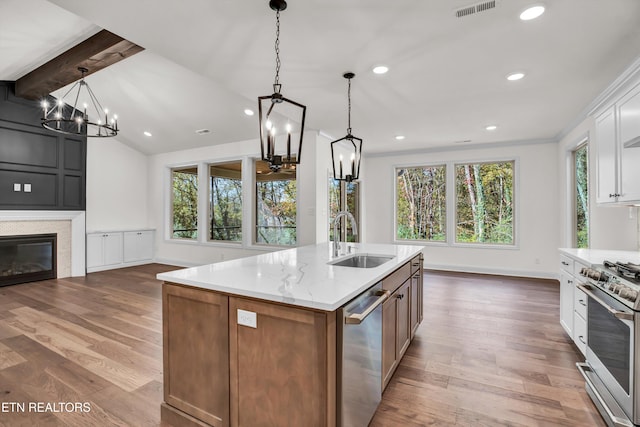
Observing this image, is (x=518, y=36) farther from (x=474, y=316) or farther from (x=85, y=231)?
(x=85, y=231)

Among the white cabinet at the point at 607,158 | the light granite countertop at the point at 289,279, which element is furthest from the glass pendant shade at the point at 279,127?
the white cabinet at the point at 607,158

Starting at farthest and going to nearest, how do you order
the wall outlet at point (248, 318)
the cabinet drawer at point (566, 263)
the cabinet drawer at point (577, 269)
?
the cabinet drawer at point (566, 263) < the cabinet drawer at point (577, 269) < the wall outlet at point (248, 318)

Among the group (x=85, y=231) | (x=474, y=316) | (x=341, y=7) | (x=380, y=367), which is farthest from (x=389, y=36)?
(x=85, y=231)

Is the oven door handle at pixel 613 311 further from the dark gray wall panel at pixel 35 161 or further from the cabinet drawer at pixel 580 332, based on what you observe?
the dark gray wall panel at pixel 35 161

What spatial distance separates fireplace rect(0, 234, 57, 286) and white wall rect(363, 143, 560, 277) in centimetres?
721

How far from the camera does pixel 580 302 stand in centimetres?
260

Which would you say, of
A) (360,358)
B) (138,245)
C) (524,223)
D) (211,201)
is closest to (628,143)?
(360,358)

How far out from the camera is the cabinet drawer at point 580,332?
96.9 inches

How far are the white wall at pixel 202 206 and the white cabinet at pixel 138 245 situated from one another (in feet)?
0.58

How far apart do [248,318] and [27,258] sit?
6147 millimetres

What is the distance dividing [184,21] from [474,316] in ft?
13.4

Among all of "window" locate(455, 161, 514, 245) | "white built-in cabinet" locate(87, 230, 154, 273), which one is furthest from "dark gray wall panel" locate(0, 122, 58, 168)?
"window" locate(455, 161, 514, 245)

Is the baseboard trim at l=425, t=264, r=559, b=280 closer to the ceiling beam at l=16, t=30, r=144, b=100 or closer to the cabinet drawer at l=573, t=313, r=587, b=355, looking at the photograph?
the cabinet drawer at l=573, t=313, r=587, b=355

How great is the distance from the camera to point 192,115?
5469mm
